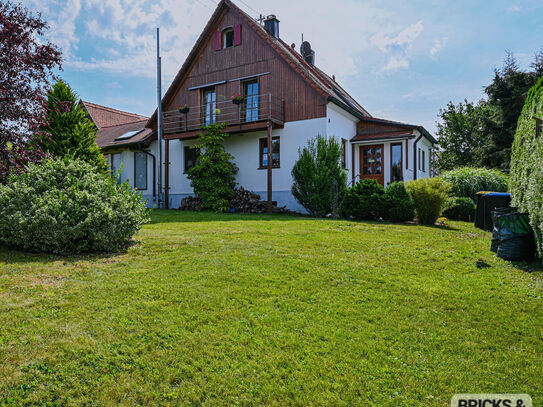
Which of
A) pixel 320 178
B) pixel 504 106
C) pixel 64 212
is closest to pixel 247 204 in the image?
pixel 320 178

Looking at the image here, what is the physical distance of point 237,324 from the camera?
3236mm

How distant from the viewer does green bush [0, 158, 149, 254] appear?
525 cm


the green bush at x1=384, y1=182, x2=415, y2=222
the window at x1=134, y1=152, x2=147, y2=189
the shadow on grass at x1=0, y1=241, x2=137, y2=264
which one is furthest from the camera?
the window at x1=134, y1=152, x2=147, y2=189

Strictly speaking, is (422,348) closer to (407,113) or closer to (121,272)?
(121,272)

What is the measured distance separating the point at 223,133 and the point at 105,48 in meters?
5.40

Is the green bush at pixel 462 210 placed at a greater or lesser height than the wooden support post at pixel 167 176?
lesser

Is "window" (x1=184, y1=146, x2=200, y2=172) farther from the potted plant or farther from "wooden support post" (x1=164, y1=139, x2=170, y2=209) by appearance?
the potted plant

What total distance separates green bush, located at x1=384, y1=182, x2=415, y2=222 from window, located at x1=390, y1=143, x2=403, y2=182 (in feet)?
18.4

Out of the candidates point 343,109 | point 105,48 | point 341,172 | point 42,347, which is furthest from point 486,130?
point 42,347

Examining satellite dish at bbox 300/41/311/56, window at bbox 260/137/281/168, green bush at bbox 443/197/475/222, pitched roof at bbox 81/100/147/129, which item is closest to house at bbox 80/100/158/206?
pitched roof at bbox 81/100/147/129

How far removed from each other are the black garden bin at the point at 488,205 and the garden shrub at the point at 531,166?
1.45 metres

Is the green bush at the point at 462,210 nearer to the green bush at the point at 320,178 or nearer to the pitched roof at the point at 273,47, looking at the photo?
the green bush at the point at 320,178

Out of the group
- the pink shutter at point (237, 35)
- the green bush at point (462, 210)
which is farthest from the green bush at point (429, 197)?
the pink shutter at point (237, 35)

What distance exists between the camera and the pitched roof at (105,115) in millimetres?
24359
